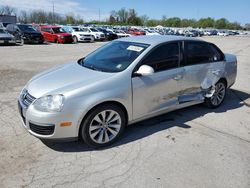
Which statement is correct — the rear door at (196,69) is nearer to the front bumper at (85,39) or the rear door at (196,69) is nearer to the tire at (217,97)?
the tire at (217,97)

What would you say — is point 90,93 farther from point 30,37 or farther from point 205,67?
point 30,37

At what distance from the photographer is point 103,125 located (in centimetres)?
363

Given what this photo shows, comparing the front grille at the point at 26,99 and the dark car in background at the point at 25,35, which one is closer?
the front grille at the point at 26,99

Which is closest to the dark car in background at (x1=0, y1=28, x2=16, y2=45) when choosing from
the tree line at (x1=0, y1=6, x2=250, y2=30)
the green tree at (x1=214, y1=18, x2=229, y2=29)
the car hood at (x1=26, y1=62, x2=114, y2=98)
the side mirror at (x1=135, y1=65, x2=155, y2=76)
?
the car hood at (x1=26, y1=62, x2=114, y2=98)

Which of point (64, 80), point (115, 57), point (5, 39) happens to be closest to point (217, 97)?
point (115, 57)

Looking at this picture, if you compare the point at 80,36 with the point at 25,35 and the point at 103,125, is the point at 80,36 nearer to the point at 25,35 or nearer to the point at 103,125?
the point at 25,35

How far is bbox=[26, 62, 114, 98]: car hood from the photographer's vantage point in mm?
3397

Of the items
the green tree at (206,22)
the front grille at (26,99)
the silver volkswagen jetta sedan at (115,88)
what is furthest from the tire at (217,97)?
the green tree at (206,22)

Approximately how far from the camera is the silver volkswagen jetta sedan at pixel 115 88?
10.8ft

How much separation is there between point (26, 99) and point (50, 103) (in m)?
0.50

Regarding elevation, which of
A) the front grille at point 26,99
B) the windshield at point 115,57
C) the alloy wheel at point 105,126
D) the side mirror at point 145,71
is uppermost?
the windshield at point 115,57

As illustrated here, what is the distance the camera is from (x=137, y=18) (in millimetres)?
104938

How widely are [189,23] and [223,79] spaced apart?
136 metres

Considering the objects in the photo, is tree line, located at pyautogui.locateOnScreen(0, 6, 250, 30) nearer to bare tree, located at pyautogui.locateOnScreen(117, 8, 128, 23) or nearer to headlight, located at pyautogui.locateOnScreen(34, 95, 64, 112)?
bare tree, located at pyautogui.locateOnScreen(117, 8, 128, 23)
